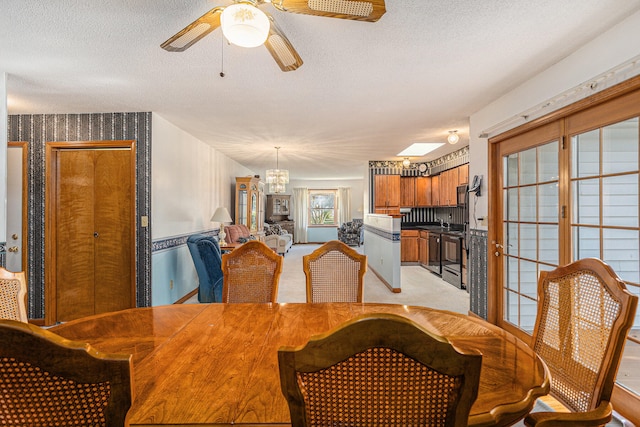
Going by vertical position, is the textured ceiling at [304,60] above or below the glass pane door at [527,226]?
above

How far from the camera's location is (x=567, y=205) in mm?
2375

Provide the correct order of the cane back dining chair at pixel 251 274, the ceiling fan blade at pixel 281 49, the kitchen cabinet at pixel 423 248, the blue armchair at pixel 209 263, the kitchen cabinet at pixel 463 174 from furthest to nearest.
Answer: the kitchen cabinet at pixel 423 248
the kitchen cabinet at pixel 463 174
the blue armchair at pixel 209 263
the cane back dining chair at pixel 251 274
the ceiling fan blade at pixel 281 49

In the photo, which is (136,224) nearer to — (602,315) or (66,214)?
(66,214)

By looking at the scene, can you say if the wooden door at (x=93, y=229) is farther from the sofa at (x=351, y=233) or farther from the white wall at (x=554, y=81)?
the sofa at (x=351, y=233)

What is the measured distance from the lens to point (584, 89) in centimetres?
208

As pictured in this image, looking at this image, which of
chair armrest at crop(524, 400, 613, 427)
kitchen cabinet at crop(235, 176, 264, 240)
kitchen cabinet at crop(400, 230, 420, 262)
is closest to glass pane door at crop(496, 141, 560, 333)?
chair armrest at crop(524, 400, 613, 427)

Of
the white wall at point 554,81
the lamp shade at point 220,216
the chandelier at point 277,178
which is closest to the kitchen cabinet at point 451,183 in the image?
the white wall at point 554,81

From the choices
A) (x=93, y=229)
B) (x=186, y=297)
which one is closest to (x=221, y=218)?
(x=186, y=297)

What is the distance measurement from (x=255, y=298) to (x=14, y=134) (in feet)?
11.6

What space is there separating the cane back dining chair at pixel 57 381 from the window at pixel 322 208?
1054cm

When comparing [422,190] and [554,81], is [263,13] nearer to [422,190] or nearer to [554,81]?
[554,81]

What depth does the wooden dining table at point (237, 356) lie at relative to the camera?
84 centimetres

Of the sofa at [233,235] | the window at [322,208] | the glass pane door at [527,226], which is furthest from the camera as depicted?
the window at [322,208]

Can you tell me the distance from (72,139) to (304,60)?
286cm
